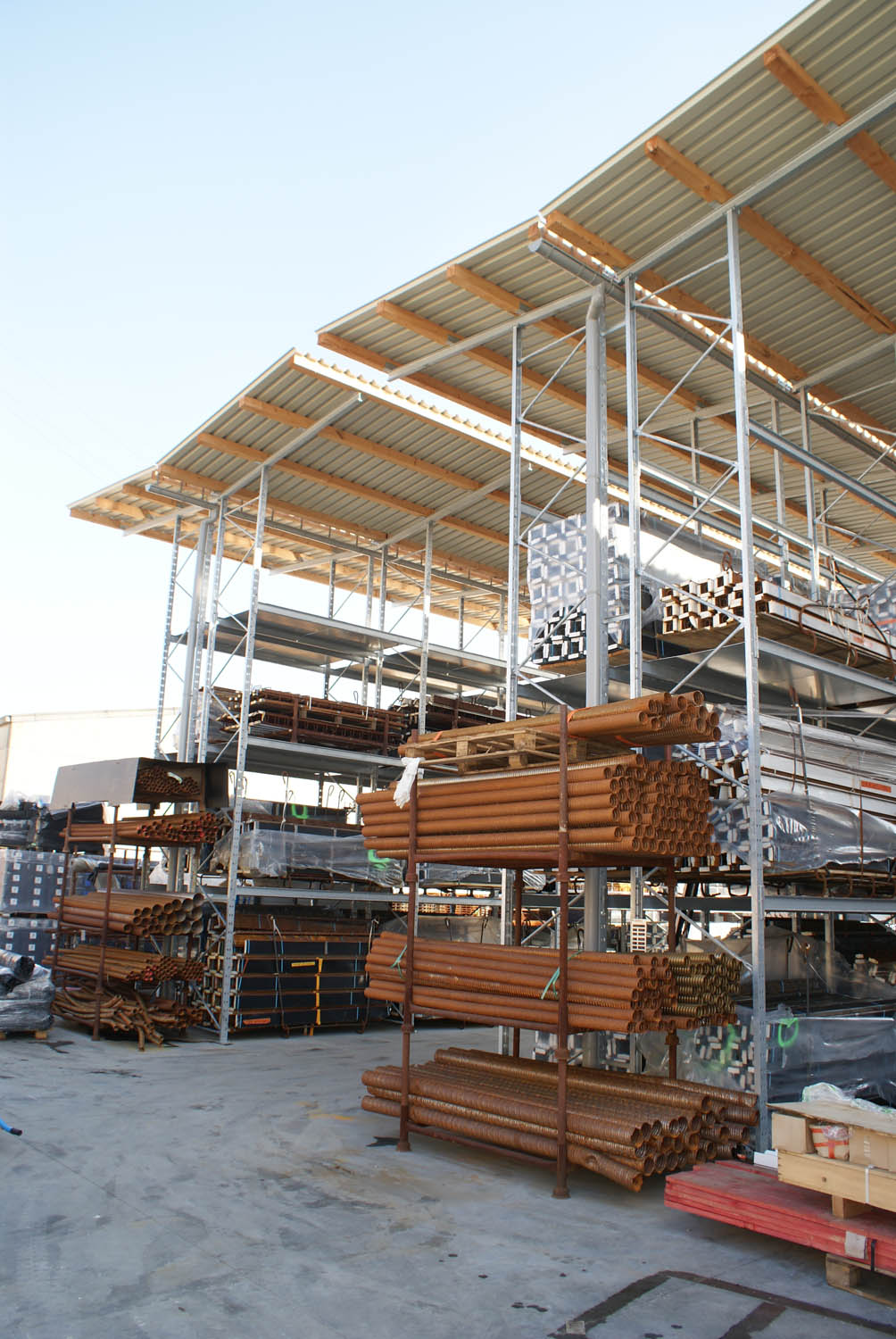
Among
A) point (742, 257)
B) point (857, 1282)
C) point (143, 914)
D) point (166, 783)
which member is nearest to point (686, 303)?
point (742, 257)

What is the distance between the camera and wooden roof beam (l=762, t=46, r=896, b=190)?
8781mm

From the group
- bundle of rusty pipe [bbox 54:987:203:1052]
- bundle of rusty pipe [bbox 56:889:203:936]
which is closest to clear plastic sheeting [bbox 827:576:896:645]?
bundle of rusty pipe [bbox 56:889:203:936]

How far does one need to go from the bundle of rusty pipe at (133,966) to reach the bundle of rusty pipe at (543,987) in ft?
19.7

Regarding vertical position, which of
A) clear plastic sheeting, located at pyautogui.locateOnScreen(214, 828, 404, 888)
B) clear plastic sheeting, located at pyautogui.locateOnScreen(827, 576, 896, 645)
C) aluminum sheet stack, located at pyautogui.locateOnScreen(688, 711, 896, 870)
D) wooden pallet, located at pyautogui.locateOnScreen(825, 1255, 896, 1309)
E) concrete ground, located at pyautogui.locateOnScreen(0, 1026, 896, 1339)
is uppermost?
clear plastic sheeting, located at pyautogui.locateOnScreen(827, 576, 896, 645)

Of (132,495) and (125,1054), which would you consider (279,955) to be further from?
(132,495)

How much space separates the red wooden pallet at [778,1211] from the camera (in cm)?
550

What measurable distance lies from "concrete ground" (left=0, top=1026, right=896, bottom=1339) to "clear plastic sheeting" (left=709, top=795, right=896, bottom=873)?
338 centimetres

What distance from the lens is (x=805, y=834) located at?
406 inches

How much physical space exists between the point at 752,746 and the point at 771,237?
5699mm

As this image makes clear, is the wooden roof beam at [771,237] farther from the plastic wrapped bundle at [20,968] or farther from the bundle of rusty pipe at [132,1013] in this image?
the plastic wrapped bundle at [20,968]

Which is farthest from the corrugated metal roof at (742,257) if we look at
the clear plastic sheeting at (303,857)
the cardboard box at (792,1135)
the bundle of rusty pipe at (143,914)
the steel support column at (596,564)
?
the bundle of rusty pipe at (143,914)

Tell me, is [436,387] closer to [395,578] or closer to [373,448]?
[373,448]

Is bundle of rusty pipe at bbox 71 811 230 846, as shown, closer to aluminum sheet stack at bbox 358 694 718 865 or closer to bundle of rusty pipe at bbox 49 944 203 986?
bundle of rusty pipe at bbox 49 944 203 986

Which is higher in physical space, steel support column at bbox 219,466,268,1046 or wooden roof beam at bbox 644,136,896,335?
wooden roof beam at bbox 644,136,896,335
